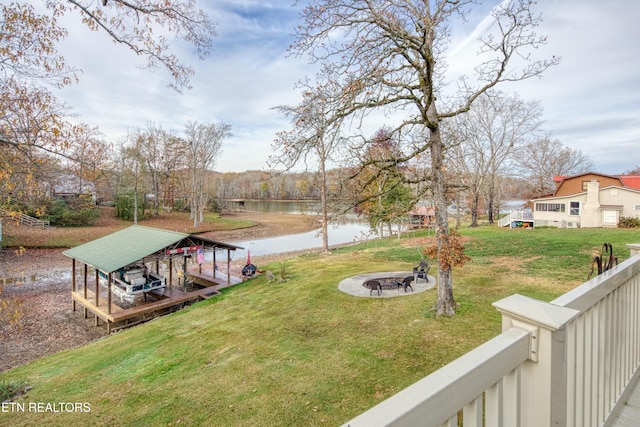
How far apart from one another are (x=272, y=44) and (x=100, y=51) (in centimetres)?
472

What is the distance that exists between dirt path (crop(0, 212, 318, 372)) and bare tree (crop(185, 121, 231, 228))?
13.9 metres

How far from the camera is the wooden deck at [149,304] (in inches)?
367

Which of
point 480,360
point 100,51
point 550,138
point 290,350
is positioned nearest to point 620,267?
point 480,360

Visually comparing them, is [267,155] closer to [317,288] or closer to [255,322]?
[255,322]

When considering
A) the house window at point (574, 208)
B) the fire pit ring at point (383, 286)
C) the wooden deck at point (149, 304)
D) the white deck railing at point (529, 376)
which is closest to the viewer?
the white deck railing at point (529, 376)

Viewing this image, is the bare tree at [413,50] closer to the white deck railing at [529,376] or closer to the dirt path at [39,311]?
the dirt path at [39,311]

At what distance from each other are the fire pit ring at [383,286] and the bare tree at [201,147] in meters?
24.9

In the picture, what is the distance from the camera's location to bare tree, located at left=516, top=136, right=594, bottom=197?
3194cm

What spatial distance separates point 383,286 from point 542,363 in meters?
7.20

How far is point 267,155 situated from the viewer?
4730mm

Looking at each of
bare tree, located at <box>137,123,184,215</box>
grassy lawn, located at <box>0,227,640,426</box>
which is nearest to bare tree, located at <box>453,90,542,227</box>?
grassy lawn, located at <box>0,227,640,426</box>

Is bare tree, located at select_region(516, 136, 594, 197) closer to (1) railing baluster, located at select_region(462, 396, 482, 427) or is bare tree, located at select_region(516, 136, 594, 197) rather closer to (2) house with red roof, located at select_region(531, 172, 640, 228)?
(2) house with red roof, located at select_region(531, 172, 640, 228)

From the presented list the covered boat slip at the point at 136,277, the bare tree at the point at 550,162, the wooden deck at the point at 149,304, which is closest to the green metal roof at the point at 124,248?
the covered boat slip at the point at 136,277

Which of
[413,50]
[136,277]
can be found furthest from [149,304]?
[413,50]
